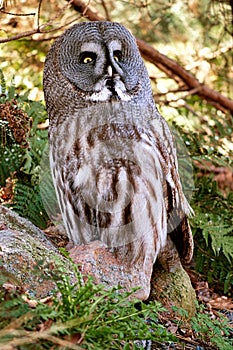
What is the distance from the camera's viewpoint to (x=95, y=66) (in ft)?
11.2

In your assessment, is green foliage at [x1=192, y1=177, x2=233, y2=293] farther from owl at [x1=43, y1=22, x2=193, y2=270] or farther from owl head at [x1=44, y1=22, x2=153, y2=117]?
owl head at [x1=44, y1=22, x2=153, y2=117]

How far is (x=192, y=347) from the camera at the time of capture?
2.70 meters

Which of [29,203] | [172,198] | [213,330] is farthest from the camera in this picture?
[29,203]

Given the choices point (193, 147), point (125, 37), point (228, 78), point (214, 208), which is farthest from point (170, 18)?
point (125, 37)

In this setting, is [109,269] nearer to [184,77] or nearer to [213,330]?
[213,330]

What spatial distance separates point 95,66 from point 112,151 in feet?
1.78

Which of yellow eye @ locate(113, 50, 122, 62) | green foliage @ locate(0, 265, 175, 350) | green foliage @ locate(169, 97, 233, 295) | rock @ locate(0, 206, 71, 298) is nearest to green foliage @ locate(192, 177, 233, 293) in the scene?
green foliage @ locate(169, 97, 233, 295)

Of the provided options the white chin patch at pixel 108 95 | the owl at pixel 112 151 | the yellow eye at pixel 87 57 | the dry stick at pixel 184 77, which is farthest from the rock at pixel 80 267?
the dry stick at pixel 184 77

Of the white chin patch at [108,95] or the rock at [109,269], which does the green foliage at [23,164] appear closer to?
the white chin patch at [108,95]

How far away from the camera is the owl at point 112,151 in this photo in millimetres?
3215

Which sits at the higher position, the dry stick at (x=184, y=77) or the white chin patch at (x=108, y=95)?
the white chin patch at (x=108, y=95)

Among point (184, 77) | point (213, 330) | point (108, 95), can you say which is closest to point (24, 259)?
point (213, 330)

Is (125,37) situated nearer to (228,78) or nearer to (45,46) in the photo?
(45,46)

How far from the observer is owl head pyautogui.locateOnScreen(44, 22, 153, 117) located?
11.0 ft
